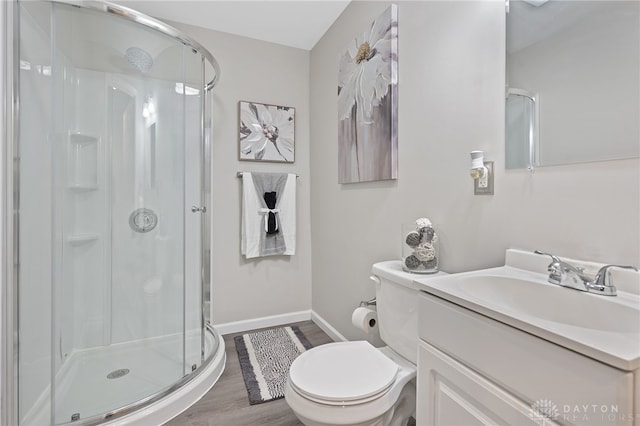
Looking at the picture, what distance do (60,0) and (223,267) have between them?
1.79 m

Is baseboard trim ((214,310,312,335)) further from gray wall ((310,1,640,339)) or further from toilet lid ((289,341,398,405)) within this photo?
toilet lid ((289,341,398,405))

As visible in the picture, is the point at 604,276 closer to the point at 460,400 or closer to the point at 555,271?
the point at 555,271

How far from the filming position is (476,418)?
2.35ft

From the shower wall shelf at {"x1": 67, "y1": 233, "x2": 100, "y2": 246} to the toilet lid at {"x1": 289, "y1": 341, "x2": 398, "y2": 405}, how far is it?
1391 millimetres

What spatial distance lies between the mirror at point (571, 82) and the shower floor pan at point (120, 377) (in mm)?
1870

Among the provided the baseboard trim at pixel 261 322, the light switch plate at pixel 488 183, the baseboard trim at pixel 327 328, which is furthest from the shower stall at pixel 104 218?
the light switch plate at pixel 488 183

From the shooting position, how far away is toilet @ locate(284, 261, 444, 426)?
3.28 ft

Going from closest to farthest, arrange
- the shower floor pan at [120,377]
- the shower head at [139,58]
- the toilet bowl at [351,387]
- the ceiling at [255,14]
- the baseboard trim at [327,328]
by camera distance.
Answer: the toilet bowl at [351,387] < the shower floor pan at [120,377] < the shower head at [139,58] < the ceiling at [255,14] < the baseboard trim at [327,328]

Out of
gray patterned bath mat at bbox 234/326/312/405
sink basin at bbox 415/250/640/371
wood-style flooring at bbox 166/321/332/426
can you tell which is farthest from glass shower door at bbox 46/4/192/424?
sink basin at bbox 415/250/640/371

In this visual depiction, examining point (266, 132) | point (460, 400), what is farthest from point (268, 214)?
point (460, 400)

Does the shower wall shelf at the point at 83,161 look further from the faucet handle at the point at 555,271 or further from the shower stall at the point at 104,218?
the faucet handle at the point at 555,271

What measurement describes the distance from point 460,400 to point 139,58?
2207 millimetres

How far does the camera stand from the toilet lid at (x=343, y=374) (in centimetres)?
102

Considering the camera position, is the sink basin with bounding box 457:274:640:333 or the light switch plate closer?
the sink basin with bounding box 457:274:640:333
